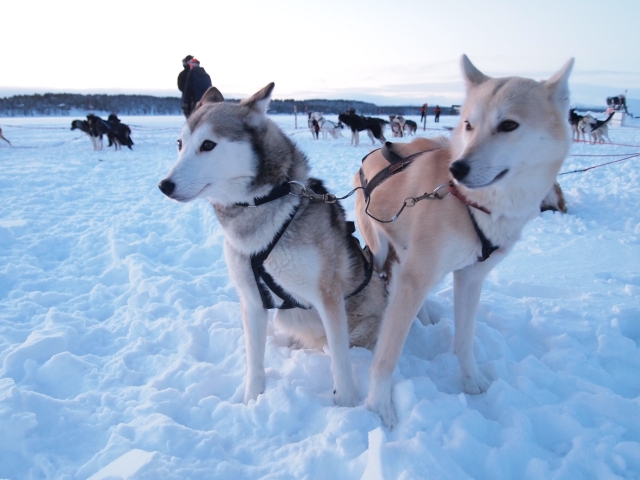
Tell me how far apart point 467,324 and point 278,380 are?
3.28 feet

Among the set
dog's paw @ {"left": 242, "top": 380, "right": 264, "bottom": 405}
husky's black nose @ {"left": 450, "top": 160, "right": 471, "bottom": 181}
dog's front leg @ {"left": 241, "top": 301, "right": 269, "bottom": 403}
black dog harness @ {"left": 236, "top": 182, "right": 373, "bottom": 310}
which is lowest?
dog's paw @ {"left": 242, "top": 380, "right": 264, "bottom": 405}

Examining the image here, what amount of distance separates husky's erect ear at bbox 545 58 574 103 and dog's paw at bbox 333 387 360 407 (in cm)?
158

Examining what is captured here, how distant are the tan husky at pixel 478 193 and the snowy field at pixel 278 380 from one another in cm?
28

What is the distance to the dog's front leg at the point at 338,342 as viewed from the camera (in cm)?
185

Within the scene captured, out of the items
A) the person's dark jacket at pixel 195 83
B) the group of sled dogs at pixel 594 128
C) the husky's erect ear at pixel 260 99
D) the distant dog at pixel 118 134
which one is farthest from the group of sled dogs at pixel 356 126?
the husky's erect ear at pixel 260 99

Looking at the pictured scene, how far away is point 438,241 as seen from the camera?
1.72 meters

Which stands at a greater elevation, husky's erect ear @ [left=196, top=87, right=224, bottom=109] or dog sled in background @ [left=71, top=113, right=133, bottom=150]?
dog sled in background @ [left=71, top=113, right=133, bottom=150]

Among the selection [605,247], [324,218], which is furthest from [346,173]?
[324,218]

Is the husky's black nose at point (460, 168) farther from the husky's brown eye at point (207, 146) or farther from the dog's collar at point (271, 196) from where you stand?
the husky's brown eye at point (207, 146)

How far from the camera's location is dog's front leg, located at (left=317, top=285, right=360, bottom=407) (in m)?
1.85

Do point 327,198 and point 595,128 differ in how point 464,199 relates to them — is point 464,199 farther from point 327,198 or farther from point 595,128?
point 595,128

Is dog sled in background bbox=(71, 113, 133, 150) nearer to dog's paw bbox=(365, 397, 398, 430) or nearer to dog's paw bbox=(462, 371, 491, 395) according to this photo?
dog's paw bbox=(365, 397, 398, 430)

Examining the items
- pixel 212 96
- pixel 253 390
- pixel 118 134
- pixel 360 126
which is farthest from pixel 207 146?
pixel 360 126

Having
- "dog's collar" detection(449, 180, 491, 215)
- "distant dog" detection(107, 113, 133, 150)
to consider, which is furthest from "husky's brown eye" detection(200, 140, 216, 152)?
"distant dog" detection(107, 113, 133, 150)
